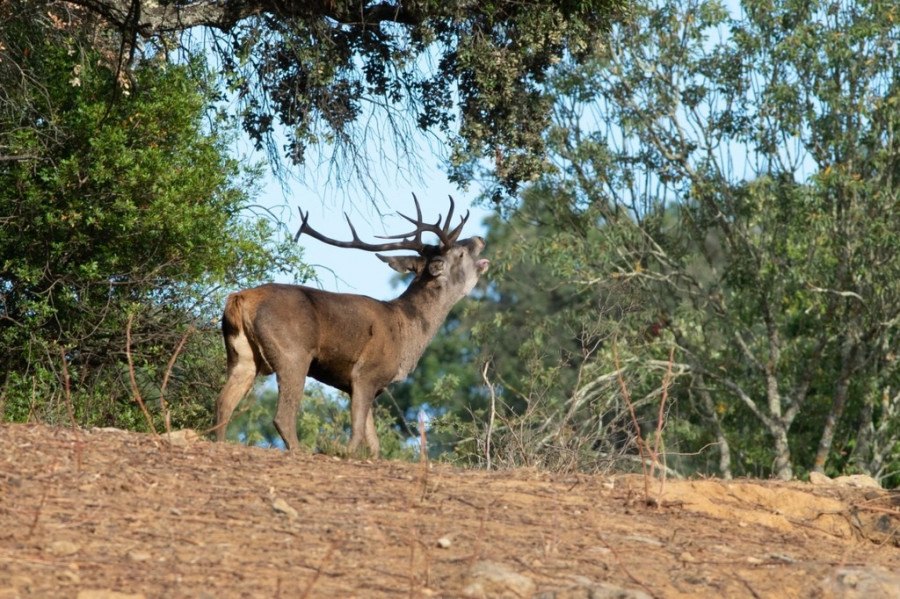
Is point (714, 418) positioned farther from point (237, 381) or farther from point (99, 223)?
point (237, 381)

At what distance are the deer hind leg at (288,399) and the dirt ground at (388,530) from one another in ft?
4.87

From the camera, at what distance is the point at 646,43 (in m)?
21.6

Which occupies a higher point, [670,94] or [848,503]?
[670,94]

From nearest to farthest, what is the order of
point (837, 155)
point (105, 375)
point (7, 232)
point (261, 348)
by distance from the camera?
point (261, 348)
point (7, 232)
point (105, 375)
point (837, 155)

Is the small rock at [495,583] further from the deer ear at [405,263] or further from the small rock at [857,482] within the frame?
the deer ear at [405,263]

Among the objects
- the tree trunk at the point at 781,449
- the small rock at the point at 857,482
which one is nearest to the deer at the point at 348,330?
the small rock at the point at 857,482

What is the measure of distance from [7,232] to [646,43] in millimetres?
12907

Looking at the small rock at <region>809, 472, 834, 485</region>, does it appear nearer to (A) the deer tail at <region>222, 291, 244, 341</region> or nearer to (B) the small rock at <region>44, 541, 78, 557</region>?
(A) the deer tail at <region>222, 291, 244, 341</region>

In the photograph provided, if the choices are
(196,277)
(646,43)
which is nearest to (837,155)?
(646,43)

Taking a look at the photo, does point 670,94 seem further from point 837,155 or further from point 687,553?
point 687,553

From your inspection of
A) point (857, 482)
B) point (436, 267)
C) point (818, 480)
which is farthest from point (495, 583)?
point (436, 267)

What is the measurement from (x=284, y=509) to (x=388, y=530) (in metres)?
0.54

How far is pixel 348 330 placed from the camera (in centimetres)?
995

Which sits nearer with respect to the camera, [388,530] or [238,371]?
[388,530]
